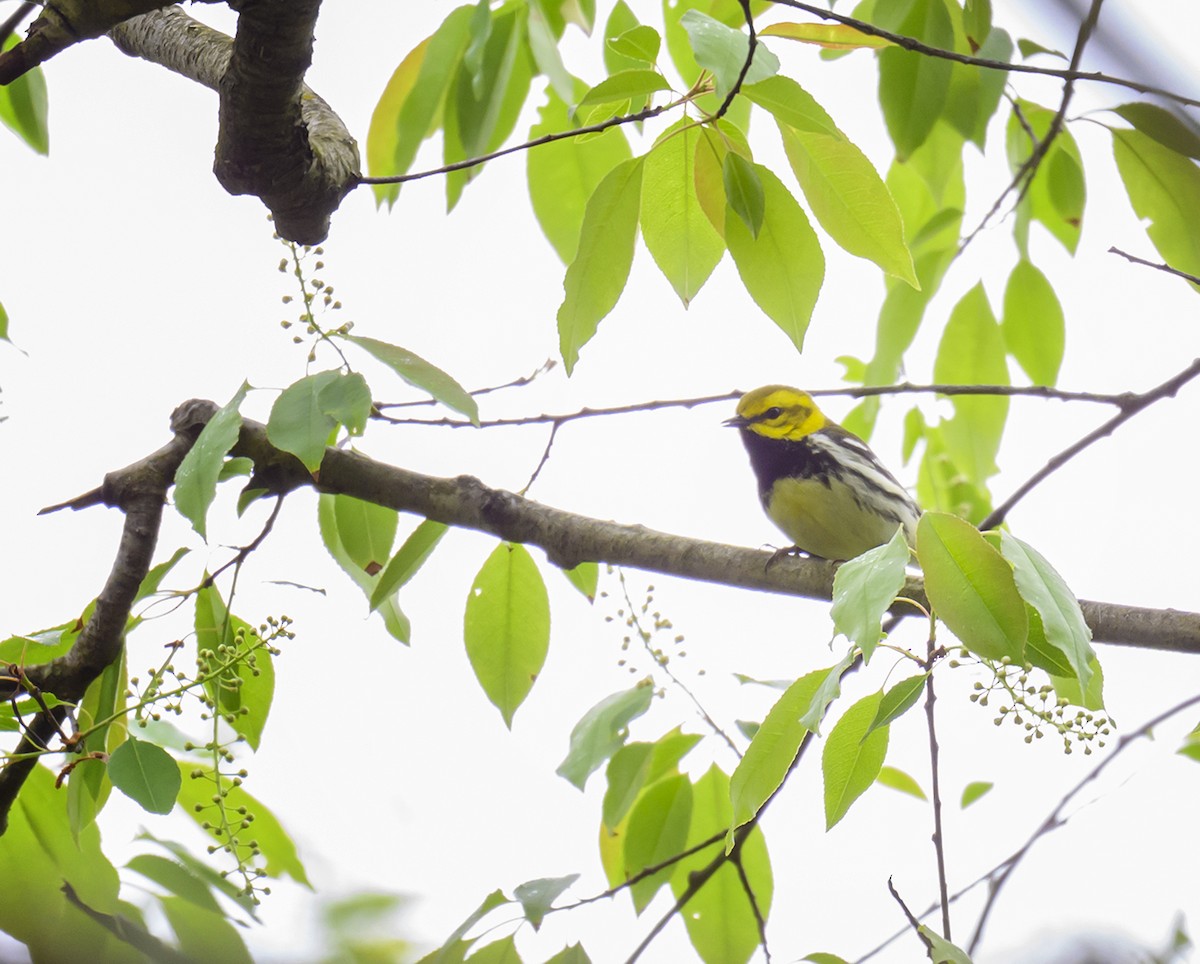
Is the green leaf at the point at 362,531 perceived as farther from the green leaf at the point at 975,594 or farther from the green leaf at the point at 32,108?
the green leaf at the point at 975,594

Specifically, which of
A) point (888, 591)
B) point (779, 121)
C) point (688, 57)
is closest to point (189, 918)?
point (888, 591)

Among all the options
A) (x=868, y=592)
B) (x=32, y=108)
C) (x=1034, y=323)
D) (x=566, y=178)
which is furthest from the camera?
(x=1034, y=323)

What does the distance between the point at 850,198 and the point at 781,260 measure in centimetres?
8

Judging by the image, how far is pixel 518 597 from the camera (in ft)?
4.25

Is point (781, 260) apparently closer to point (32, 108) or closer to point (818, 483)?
point (32, 108)

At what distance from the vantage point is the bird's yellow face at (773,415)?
251 centimetres

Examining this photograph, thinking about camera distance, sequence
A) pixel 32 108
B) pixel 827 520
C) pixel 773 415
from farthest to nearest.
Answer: pixel 773 415 < pixel 827 520 < pixel 32 108

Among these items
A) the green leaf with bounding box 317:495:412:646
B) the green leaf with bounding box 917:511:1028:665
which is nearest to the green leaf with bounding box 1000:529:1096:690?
the green leaf with bounding box 917:511:1028:665

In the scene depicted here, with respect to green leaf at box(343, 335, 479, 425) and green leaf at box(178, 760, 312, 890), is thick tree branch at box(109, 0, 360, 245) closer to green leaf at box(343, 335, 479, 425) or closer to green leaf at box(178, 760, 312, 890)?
green leaf at box(343, 335, 479, 425)

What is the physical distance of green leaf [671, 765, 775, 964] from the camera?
136cm

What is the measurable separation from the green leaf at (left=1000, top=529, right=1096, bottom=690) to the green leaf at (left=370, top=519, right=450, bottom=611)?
2.05 feet

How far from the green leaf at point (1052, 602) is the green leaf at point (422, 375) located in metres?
0.44

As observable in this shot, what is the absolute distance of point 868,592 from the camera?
Answer: 2.30 feet

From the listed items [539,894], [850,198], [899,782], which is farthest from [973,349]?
[539,894]
